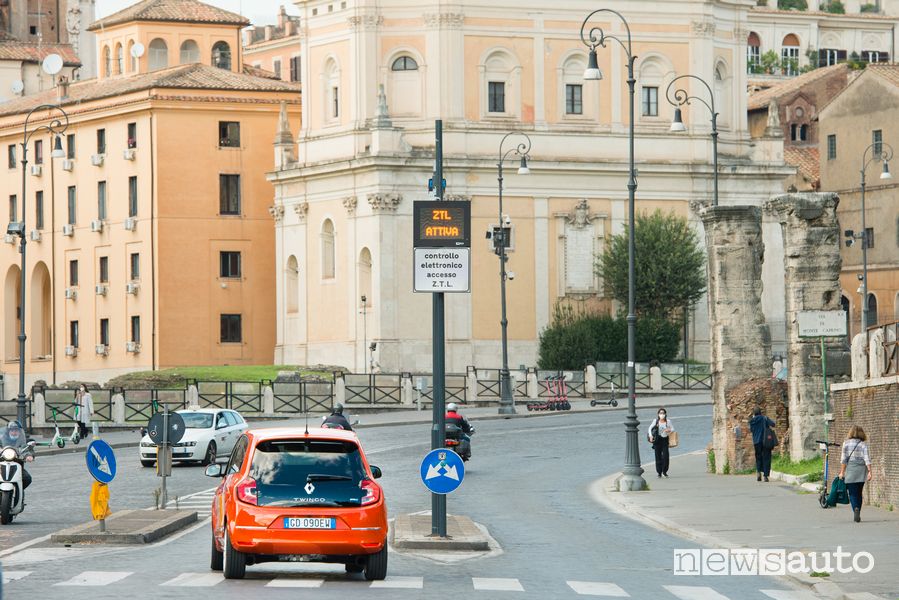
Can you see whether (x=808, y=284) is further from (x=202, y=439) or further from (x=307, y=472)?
(x=307, y=472)

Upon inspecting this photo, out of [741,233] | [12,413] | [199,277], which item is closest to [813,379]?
[741,233]

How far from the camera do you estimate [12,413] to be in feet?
207

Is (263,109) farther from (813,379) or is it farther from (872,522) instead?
(872,522)

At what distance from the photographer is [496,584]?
71.4 feet

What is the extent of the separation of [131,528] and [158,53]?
8100 centimetres

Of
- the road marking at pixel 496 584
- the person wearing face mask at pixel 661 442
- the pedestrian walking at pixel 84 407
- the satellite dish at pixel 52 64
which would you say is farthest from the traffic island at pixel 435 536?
the satellite dish at pixel 52 64

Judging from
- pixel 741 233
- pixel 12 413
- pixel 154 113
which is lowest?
pixel 12 413

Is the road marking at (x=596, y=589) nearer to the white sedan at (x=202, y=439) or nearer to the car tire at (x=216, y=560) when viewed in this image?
the car tire at (x=216, y=560)

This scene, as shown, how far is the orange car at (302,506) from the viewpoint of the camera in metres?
21.4

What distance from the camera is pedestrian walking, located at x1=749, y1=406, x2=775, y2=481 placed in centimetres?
4009

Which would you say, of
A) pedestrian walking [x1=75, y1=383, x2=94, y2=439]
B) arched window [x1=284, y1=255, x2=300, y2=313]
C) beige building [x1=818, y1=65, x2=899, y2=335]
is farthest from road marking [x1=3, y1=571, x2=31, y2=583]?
beige building [x1=818, y1=65, x2=899, y2=335]

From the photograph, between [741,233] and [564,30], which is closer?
[741,233]

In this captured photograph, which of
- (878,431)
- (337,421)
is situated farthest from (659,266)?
(878,431)

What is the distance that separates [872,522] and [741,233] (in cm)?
1545
